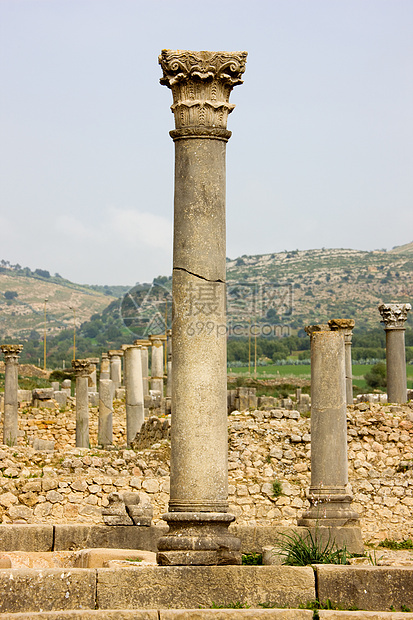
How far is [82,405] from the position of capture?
86.5 ft

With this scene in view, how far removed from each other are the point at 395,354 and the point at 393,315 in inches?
40.3

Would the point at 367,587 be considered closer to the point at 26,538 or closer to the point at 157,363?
the point at 26,538

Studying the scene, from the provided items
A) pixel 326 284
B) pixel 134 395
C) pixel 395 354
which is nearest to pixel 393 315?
pixel 395 354

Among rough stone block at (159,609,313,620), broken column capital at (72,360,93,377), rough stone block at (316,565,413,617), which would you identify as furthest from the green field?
rough stone block at (159,609,313,620)

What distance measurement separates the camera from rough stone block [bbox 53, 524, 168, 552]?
984 cm

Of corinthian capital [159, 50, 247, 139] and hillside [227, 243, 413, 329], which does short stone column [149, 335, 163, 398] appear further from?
hillside [227, 243, 413, 329]

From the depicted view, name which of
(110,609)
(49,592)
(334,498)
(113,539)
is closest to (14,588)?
(49,592)

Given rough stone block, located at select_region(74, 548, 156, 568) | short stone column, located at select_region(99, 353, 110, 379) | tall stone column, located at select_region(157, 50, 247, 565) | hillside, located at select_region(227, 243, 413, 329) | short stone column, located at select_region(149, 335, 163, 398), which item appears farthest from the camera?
hillside, located at select_region(227, 243, 413, 329)

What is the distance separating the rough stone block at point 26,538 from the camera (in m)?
9.48

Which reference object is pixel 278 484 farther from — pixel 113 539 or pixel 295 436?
pixel 113 539

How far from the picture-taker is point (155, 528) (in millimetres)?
10594

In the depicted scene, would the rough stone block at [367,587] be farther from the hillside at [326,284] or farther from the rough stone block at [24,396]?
the hillside at [326,284]

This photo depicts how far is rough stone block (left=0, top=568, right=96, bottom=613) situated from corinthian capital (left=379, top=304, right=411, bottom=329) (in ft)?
58.4

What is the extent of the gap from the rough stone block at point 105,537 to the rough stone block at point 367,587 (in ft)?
11.4
